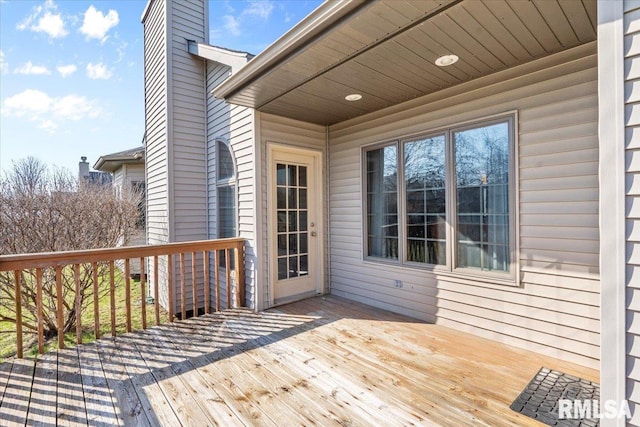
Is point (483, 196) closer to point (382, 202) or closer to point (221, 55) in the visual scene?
point (382, 202)

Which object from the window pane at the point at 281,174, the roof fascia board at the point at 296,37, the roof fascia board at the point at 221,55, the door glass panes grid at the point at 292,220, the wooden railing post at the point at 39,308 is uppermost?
the roof fascia board at the point at 221,55

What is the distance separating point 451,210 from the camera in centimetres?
335

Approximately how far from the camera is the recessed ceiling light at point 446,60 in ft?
8.64

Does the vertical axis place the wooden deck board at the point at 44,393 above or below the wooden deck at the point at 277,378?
above

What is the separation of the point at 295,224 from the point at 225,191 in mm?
1345

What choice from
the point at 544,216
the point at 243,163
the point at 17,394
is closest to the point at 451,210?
the point at 544,216

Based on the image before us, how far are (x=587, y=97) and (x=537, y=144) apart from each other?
1.56 ft

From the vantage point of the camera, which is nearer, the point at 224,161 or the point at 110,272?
the point at 110,272

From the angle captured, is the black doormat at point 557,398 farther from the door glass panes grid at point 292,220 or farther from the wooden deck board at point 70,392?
the door glass panes grid at point 292,220

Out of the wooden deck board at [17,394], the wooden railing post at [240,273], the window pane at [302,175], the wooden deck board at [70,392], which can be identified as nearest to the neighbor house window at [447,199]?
the window pane at [302,175]

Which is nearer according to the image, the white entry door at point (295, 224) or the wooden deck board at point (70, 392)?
the wooden deck board at point (70, 392)

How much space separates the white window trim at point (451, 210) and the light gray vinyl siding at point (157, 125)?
11.5 feet

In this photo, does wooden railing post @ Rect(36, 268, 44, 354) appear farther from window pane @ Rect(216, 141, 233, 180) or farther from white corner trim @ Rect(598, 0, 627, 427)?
white corner trim @ Rect(598, 0, 627, 427)

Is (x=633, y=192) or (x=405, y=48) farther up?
(x=405, y=48)
